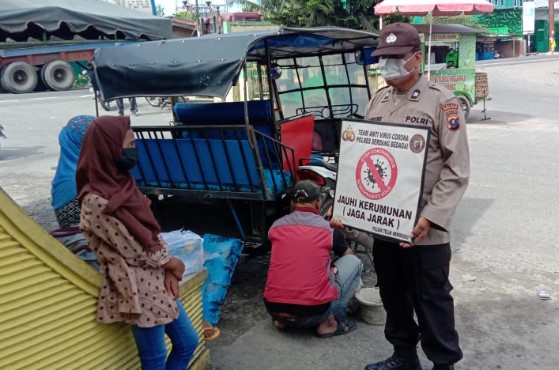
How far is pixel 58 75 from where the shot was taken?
2194cm

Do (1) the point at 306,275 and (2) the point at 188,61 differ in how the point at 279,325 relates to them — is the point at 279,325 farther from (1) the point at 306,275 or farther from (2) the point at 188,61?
(2) the point at 188,61

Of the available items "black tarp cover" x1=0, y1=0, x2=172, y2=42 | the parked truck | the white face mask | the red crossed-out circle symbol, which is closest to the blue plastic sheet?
the red crossed-out circle symbol

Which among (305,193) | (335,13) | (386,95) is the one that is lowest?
(305,193)

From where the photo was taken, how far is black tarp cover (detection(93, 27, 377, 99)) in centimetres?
430

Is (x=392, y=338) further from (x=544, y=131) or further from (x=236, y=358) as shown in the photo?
(x=544, y=131)

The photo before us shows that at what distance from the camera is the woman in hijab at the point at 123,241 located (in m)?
2.38

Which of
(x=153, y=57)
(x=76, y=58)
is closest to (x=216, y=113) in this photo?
(x=153, y=57)

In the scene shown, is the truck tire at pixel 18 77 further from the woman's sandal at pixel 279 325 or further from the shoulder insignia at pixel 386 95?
the shoulder insignia at pixel 386 95

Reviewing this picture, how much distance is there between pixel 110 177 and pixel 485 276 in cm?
353

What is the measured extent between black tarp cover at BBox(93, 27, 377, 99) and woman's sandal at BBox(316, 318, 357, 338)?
185 centimetres

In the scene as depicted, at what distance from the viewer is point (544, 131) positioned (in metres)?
12.1

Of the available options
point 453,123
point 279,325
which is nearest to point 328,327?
point 279,325

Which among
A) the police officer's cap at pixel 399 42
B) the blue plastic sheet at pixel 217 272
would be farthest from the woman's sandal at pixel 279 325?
the police officer's cap at pixel 399 42

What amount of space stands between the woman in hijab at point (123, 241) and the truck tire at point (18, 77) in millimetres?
20676
